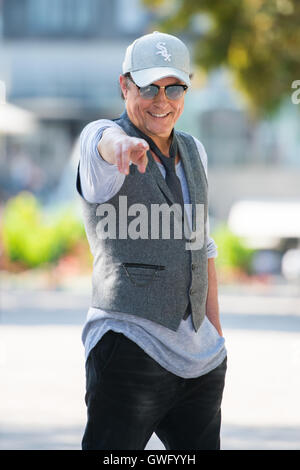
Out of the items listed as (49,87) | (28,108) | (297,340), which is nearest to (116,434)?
(297,340)

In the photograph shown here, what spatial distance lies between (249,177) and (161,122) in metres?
36.5

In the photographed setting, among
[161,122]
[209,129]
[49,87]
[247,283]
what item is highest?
[49,87]

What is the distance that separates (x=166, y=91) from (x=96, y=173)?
36cm

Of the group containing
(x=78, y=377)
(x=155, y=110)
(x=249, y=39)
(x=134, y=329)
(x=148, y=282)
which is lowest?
(x=134, y=329)

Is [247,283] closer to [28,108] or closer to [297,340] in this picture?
[297,340]

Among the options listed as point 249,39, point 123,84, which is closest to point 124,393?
point 123,84

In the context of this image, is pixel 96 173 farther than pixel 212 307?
No

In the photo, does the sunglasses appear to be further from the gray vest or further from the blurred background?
the blurred background

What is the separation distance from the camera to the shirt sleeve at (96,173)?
10.9 feet

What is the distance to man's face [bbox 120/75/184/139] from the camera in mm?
3480

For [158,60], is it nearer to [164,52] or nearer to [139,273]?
[164,52]

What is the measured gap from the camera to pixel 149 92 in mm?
3480

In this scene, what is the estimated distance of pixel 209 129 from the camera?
44406 millimetres

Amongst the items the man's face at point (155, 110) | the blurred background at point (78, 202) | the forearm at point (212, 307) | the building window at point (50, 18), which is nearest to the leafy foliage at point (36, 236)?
the blurred background at point (78, 202)
